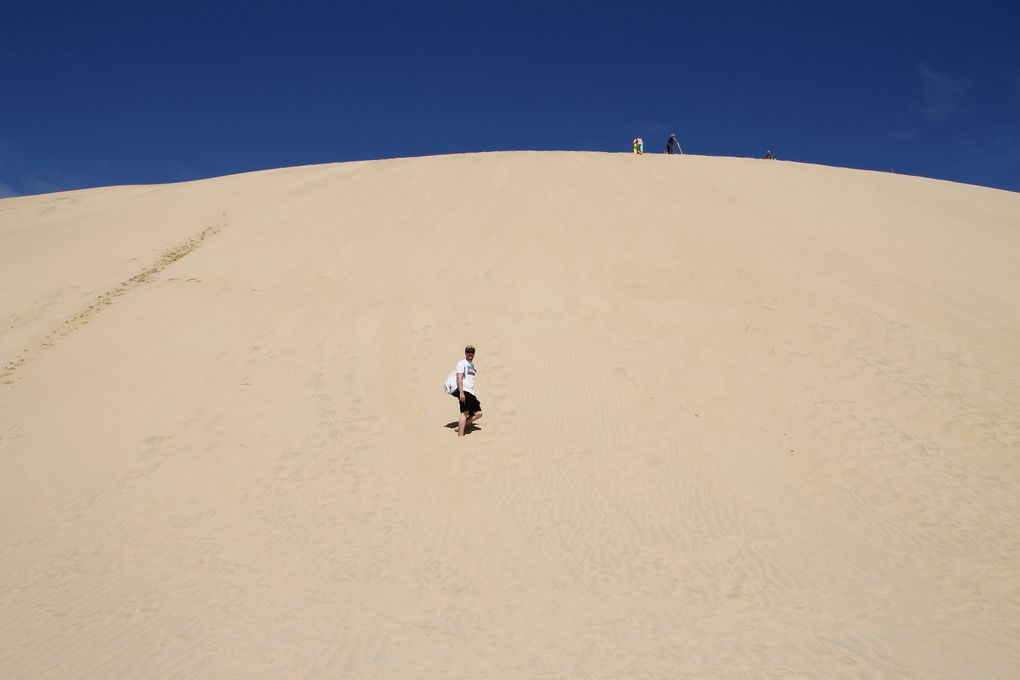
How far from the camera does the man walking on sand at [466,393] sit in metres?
8.02

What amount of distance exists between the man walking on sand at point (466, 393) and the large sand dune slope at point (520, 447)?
1.03 ft

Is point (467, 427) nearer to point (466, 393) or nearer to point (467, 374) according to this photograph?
point (466, 393)

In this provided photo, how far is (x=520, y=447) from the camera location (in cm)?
792

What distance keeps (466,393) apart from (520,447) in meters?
0.95

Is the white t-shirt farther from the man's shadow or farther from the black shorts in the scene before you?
the man's shadow

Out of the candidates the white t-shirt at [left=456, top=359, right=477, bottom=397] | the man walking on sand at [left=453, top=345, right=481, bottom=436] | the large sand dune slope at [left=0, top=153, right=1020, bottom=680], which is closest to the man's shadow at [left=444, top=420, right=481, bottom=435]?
the man walking on sand at [left=453, top=345, right=481, bottom=436]

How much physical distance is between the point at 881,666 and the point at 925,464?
391cm

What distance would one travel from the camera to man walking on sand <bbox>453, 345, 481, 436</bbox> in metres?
8.02

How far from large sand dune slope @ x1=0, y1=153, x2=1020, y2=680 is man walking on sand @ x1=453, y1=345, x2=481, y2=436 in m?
0.31

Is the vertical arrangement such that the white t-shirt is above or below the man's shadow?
above

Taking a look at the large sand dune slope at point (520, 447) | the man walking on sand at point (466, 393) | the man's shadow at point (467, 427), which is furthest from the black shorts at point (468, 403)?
the large sand dune slope at point (520, 447)

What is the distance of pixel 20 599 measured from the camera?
17.8 ft

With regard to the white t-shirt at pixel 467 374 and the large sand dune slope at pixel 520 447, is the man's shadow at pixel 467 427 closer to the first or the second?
the large sand dune slope at pixel 520 447

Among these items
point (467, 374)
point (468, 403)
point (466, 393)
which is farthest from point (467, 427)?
point (467, 374)
